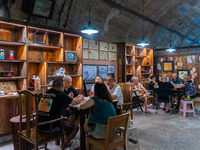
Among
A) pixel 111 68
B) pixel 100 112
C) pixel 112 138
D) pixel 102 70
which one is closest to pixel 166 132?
pixel 112 138

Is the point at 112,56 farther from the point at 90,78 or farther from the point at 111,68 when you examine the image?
the point at 90,78

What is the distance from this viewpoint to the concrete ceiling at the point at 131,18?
629 centimetres

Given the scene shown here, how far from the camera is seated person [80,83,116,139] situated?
2703 mm

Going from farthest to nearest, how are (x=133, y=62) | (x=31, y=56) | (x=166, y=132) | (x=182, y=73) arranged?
(x=182, y=73) < (x=133, y=62) < (x=31, y=56) < (x=166, y=132)

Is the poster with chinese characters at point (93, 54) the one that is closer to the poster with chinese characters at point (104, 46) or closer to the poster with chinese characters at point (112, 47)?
the poster with chinese characters at point (104, 46)

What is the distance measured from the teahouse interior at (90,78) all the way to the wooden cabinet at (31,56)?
24mm

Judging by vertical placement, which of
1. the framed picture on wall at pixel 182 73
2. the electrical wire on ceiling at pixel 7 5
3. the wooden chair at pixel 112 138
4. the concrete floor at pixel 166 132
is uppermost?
the electrical wire on ceiling at pixel 7 5

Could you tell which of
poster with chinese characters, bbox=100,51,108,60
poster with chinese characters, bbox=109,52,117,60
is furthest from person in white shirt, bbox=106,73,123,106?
poster with chinese characters, bbox=109,52,117,60

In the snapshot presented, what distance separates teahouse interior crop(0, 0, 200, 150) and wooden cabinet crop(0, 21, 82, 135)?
0.02m

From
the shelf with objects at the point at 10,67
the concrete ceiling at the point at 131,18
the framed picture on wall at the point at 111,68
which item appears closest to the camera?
the shelf with objects at the point at 10,67

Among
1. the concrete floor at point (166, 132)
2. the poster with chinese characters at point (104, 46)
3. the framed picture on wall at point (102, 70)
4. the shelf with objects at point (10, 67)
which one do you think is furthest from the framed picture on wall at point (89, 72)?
the shelf with objects at point (10, 67)

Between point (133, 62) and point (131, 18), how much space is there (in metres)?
2.37

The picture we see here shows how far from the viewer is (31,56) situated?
16.9 feet

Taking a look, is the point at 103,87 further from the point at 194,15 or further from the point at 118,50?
the point at 194,15
